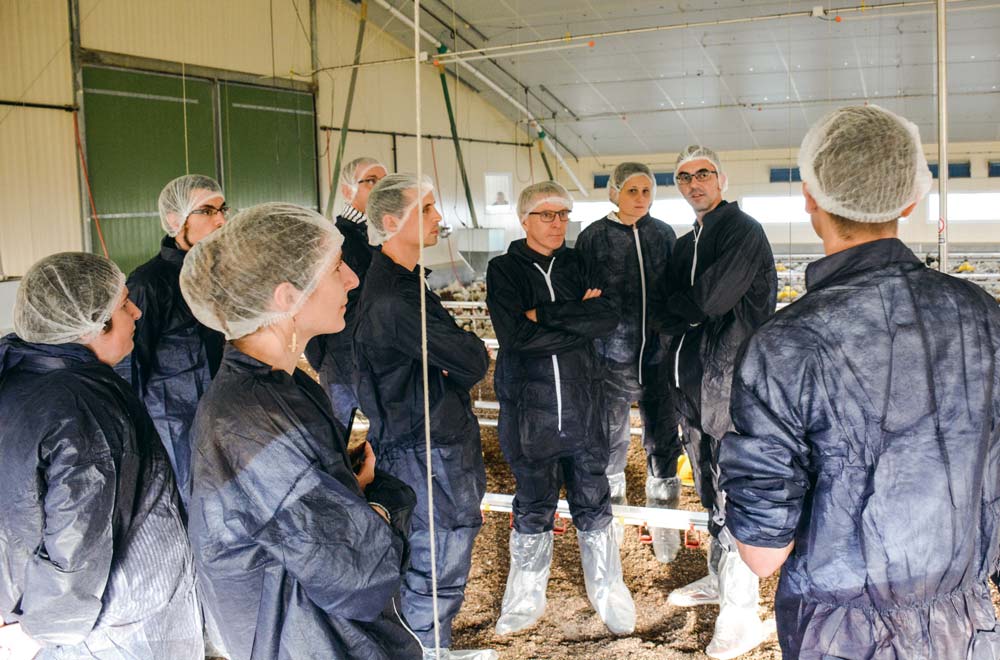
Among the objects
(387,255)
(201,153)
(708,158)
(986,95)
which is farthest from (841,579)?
(986,95)

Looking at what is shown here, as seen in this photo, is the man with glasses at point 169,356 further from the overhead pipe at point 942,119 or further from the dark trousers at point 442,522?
the overhead pipe at point 942,119

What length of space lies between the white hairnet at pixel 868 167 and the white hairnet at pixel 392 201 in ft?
4.17

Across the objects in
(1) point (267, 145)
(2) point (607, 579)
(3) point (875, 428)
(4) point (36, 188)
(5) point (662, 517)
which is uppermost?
(1) point (267, 145)

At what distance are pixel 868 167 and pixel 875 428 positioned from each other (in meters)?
0.41

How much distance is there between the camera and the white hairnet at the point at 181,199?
3.08m

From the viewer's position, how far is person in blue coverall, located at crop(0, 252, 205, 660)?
1550 mm

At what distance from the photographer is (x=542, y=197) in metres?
2.83

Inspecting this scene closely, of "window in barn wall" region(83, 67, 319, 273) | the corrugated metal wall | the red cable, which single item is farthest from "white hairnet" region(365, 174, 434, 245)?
"window in barn wall" region(83, 67, 319, 273)

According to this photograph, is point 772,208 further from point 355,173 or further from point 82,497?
point 82,497

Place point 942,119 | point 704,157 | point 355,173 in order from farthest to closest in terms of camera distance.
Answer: point 355,173 < point 704,157 < point 942,119

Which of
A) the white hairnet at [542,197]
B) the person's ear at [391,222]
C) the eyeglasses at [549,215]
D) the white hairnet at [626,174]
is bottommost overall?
the person's ear at [391,222]

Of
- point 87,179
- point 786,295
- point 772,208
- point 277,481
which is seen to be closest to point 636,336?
point 277,481

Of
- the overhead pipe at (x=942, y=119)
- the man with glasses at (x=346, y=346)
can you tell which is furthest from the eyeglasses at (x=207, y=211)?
the overhead pipe at (x=942, y=119)

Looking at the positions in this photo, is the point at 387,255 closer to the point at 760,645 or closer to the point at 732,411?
the point at 732,411
